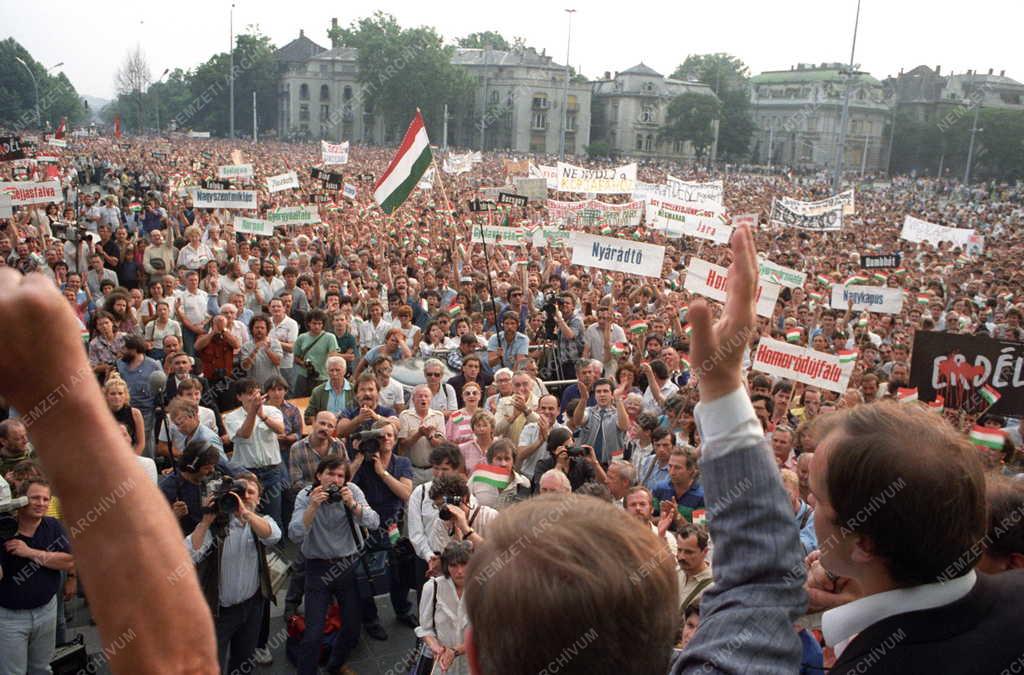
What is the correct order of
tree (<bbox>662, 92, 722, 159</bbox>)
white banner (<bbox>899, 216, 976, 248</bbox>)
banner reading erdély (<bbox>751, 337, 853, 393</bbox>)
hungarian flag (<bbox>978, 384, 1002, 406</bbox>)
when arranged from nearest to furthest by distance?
hungarian flag (<bbox>978, 384, 1002, 406</bbox>) → banner reading erdély (<bbox>751, 337, 853, 393</bbox>) → white banner (<bbox>899, 216, 976, 248</bbox>) → tree (<bbox>662, 92, 722, 159</bbox>)

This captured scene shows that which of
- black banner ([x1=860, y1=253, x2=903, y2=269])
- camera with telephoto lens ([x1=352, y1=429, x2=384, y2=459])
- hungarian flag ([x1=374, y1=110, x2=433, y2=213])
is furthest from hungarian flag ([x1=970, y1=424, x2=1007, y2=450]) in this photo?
hungarian flag ([x1=374, y1=110, x2=433, y2=213])

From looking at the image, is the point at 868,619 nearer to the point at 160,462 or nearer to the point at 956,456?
the point at 956,456

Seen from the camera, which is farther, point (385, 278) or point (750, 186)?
point (750, 186)

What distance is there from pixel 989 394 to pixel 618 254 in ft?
21.0

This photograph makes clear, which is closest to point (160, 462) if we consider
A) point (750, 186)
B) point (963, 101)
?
point (750, 186)

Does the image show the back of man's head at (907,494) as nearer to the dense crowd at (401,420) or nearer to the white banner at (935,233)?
the dense crowd at (401,420)

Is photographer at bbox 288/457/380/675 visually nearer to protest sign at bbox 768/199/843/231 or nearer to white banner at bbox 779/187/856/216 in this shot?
protest sign at bbox 768/199/843/231

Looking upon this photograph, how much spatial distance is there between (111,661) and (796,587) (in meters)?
0.96

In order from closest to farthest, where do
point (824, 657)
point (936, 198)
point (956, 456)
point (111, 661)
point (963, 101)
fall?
1. point (111, 661)
2. point (956, 456)
3. point (824, 657)
4. point (936, 198)
5. point (963, 101)

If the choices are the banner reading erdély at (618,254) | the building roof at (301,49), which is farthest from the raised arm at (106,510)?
the building roof at (301,49)

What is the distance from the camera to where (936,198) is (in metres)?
57.0

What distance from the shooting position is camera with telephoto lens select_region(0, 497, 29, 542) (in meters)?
4.59

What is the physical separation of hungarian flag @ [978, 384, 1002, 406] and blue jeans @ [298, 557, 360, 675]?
4564mm

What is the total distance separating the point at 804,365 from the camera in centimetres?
775
